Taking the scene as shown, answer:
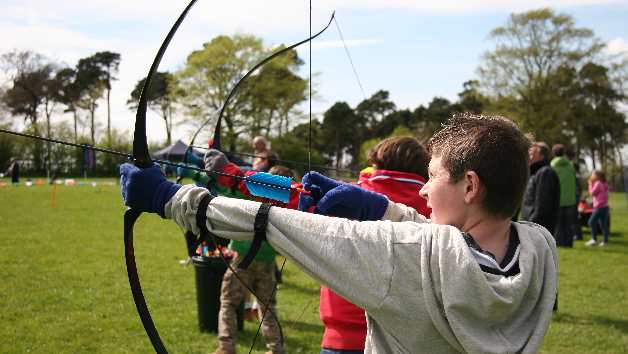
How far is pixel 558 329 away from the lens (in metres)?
4.61

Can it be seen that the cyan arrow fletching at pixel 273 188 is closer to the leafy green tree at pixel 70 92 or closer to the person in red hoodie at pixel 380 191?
the person in red hoodie at pixel 380 191

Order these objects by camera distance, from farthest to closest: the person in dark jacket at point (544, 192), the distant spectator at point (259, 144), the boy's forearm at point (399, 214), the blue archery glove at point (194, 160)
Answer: the distant spectator at point (259, 144)
the person in dark jacket at point (544, 192)
the blue archery glove at point (194, 160)
the boy's forearm at point (399, 214)

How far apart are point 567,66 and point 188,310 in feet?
102

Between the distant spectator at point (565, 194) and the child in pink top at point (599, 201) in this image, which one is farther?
the child in pink top at point (599, 201)

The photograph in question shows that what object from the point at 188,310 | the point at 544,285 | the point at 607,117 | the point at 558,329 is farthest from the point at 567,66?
the point at 544,285

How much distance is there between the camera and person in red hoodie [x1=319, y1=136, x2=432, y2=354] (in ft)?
6.64

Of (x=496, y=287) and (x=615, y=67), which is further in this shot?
(x=615, y=67)

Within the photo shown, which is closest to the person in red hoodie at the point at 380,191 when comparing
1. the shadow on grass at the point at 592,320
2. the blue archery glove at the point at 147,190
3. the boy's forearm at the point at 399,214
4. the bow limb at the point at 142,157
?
the boy's forearm at the point at 399,214

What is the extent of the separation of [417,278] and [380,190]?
4.05ft

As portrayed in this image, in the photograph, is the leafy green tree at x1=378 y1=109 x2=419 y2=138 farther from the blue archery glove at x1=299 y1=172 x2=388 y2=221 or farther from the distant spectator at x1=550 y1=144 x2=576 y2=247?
the blue archery glove at x1=299 y1=172 x2=388 y2=221

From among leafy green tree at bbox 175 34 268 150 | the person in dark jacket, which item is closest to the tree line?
leafy green tree at bbox 175 34 268 150

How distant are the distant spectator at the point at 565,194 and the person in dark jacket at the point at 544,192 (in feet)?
9.42

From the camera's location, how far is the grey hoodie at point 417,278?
990 mm

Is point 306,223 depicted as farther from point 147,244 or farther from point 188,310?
point 147,244
